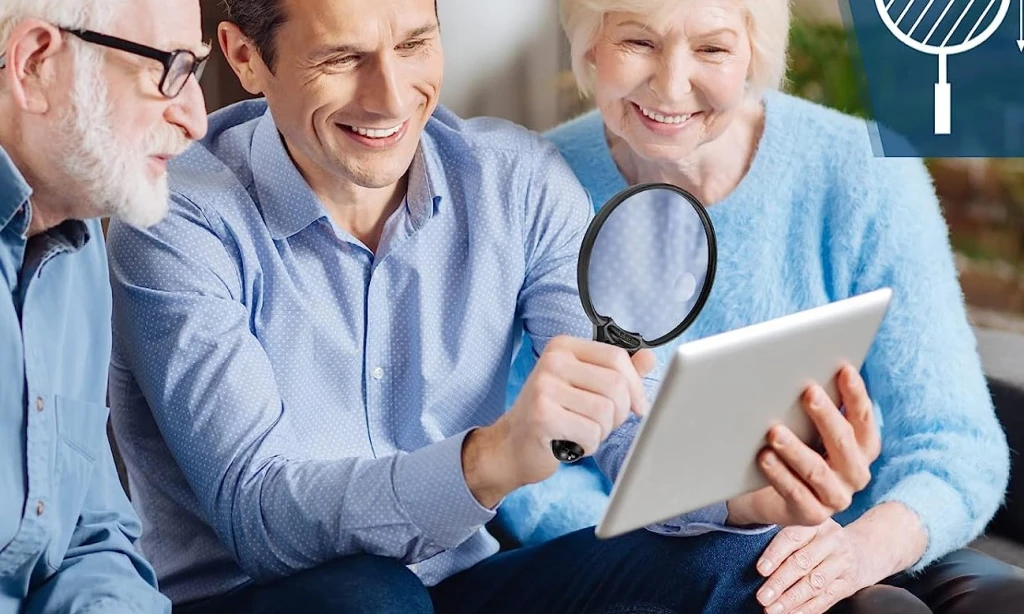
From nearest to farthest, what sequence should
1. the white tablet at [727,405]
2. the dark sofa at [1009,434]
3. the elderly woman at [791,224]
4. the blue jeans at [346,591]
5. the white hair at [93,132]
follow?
the white tablet at [727,405]
the white hair at [93,132]
the blue jeans at [346,591]
the elderly woman at [791,224]
the dark sofa at [1009,434]

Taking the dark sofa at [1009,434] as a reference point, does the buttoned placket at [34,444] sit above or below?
above

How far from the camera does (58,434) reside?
1313 millimetres

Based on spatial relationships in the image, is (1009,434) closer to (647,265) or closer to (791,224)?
(791,224)

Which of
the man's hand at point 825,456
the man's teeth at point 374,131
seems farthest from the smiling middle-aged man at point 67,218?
the man's hand at point 825,456

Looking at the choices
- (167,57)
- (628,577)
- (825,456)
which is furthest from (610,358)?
(167,57)

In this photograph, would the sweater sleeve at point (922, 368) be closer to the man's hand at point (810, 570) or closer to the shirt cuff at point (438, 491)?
the man's hand at point (810, 570)

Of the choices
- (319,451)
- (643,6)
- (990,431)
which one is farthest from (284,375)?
(990,431)

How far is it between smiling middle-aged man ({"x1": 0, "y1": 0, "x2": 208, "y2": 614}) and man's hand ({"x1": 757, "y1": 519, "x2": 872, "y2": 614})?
69 centimetres

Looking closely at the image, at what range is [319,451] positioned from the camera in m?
1.60

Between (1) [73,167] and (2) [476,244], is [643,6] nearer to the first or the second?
(2) [476,244]

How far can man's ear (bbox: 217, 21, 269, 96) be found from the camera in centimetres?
159

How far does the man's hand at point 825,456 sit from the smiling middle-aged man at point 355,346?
3 cm

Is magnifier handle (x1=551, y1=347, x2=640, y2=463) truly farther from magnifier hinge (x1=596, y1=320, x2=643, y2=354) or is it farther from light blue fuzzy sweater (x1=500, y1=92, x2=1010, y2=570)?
light blue fuzzy sweater (x1=500, y1=92, x2=1010, y2=570)

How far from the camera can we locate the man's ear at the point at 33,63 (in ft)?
4.02
